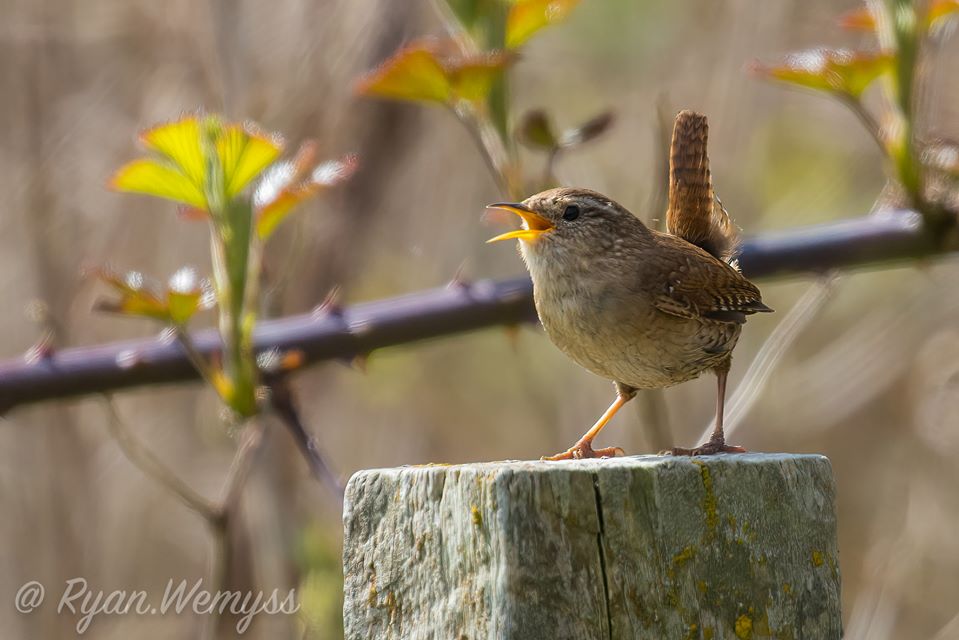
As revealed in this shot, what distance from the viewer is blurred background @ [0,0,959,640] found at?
184 inches

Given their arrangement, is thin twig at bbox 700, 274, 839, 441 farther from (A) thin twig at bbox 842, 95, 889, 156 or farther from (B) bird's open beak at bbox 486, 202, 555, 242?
(B) bird's open beak at bbox 486, 202, 555, 242

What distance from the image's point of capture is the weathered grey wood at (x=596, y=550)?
5.20 ft

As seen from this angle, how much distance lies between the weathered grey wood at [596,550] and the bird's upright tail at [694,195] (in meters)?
1.48

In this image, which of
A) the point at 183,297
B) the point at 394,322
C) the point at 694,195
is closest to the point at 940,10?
the point at 694,195

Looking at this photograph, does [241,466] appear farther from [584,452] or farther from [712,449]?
[712,449]

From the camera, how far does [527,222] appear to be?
2.99 metres

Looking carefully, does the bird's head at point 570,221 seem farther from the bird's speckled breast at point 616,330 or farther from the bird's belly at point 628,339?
the bird's belly at point 628,339

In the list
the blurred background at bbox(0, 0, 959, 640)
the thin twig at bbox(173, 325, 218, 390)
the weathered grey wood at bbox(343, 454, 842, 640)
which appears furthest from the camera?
the blurred background at bbox(0, 0, 959, 640)

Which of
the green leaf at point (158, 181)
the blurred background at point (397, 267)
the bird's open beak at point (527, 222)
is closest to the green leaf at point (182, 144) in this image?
the green leaf at point (158, 181)

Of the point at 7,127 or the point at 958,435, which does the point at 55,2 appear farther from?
the point at 958,435

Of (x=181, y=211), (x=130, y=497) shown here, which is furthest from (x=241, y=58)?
(x=130, y=497)

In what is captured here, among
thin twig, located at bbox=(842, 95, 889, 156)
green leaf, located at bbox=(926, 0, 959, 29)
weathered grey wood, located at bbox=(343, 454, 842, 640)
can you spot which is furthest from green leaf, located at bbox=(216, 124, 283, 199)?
green leaf, located at bbox=(926, 0, 959, 29)

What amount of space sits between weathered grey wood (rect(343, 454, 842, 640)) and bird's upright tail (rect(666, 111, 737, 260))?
58.1 inches

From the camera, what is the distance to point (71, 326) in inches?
219
